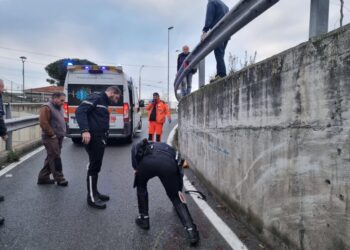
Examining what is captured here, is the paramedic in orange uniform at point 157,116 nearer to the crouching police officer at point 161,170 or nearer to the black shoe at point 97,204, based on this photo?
the black shoe at point 97,204

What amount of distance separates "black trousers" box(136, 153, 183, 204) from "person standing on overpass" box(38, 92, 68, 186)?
2.82 metres

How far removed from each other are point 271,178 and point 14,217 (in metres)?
3.35

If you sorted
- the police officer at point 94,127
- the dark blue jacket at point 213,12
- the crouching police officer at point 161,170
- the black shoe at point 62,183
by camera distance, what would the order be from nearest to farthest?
the crouching police officer at point 161,170 < the police officer at point 94,127 < the black shoe at point 62,183 < the dark blue jacket at point 213,12

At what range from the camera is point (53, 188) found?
248 inches

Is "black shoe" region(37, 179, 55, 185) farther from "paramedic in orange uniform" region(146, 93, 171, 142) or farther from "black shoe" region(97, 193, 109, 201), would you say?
"paramedic in orange uniform" region(146, 93, 171, 142)

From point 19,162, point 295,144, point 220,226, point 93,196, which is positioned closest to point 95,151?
point 93,196

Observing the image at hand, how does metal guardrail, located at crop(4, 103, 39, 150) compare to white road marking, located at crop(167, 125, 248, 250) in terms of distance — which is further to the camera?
metal guardrail, located at crop(4, 103, 39, 150)

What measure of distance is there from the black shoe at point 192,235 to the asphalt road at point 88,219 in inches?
2.5

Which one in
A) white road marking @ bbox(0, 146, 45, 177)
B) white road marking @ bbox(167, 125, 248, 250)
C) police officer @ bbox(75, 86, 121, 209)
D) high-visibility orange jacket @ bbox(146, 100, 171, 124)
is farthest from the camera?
high-visibility orange jacket @ bbox(146, 100, 171, 124)

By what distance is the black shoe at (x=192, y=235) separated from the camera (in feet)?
12.6

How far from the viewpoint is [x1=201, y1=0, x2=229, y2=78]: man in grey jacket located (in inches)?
268

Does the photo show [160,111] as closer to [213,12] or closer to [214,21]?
[214,21]

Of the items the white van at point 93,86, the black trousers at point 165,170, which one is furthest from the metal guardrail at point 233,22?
the white van at point 93,86

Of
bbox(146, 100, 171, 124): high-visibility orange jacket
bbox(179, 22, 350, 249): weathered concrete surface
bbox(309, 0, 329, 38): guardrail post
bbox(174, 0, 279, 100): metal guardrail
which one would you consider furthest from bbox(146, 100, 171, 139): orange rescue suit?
bbox(309, 0, 329, 38): guardrail post
